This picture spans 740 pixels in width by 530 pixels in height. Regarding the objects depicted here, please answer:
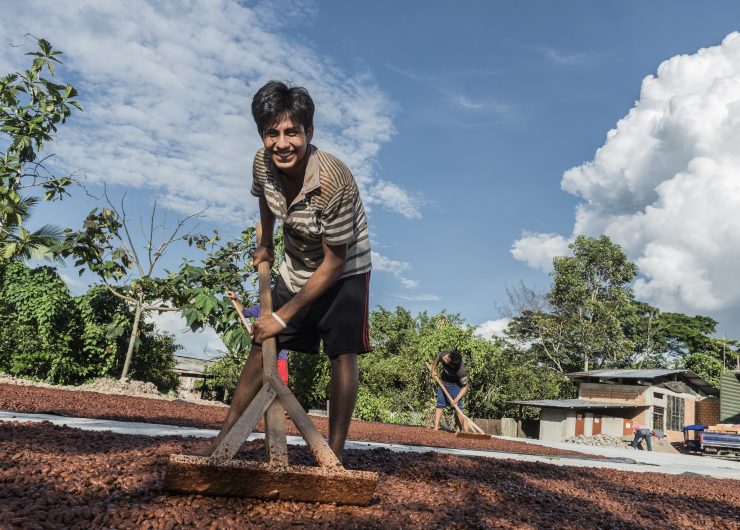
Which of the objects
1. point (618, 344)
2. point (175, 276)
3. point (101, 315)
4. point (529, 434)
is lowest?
point (529, 434)

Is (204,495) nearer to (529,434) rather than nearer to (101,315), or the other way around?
(101,315)

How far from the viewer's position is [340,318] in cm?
256

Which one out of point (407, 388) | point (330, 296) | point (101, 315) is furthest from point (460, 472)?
point (407, 388)

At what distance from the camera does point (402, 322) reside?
91.4 feet

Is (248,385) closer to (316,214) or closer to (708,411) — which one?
(316,214)

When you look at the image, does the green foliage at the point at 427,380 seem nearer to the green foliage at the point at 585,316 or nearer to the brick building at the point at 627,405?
the brick building at the point at 627,405

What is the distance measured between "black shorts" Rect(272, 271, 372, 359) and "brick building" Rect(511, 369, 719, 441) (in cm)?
1945

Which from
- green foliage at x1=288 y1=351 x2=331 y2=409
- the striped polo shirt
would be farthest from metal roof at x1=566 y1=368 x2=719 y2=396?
the striped polo shirt

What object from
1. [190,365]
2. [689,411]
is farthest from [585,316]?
[190,365]

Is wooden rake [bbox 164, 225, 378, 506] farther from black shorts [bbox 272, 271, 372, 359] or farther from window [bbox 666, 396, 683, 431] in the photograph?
window [bbox 666, 396, 683, 431]

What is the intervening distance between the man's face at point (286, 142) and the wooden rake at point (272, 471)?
854mm

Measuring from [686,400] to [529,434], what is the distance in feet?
29.0

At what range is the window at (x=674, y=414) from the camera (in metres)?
25.9

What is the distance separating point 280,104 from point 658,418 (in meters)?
26.9
